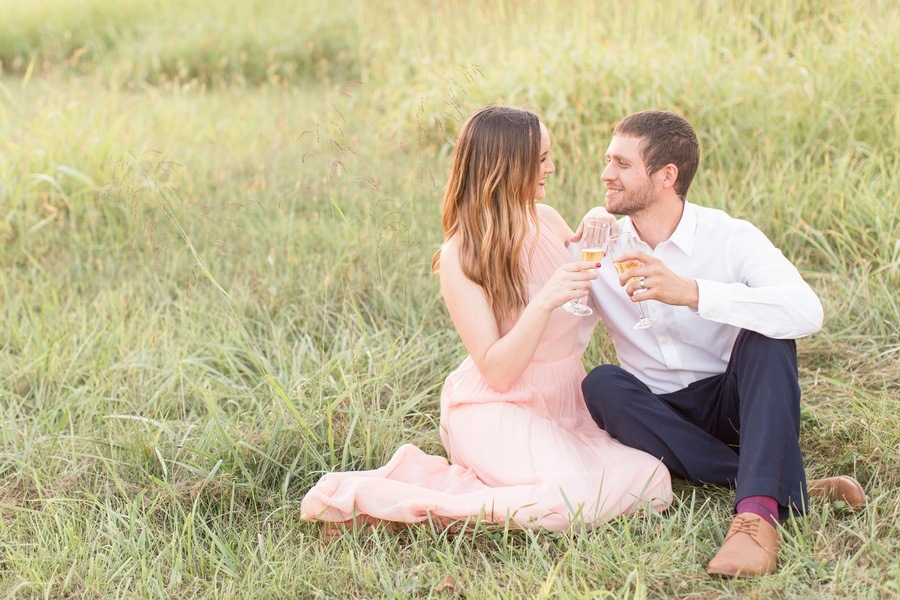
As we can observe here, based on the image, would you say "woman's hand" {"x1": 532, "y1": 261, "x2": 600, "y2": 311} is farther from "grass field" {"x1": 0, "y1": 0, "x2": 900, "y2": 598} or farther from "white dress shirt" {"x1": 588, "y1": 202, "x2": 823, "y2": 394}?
"grass field" {"x1": 0, "y1": 0, "x2": 900, "y2": 598}

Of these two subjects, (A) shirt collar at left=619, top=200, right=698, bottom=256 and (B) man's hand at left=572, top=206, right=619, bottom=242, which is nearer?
(B) man's hand at left=572, top=206, right=619, bottom=242

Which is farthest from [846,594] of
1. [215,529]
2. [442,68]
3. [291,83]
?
[291,83]

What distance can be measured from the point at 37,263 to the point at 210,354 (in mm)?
1517

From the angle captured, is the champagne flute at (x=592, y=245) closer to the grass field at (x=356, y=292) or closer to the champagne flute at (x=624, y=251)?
the champagne flute at (x=624, y=251)

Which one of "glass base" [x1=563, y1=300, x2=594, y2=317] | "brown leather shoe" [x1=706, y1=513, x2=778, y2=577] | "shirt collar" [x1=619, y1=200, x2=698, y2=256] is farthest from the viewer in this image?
"shirt collar" [x1=619, y1=200, x2=698, y2=256]

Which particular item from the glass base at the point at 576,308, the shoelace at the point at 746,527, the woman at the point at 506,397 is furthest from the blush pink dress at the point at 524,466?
the shoelace at the point at 746,527

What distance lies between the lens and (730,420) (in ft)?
10.5

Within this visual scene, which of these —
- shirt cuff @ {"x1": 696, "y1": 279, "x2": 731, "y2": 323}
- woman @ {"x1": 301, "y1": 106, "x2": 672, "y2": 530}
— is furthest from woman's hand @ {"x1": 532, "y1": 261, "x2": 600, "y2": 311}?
shirt cuff @ {"x1": 696, "y1": 279, "x2": 731, "y2": 323}

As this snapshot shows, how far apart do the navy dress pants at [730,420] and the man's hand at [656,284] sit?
245 mm

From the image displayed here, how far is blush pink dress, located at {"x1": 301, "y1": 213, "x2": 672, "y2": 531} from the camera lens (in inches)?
116

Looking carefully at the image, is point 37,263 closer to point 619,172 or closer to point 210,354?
point 210,354

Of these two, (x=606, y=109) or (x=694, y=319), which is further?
(x=606, y=109)

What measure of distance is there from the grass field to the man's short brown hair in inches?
24.8

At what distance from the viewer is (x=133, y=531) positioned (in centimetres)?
300
